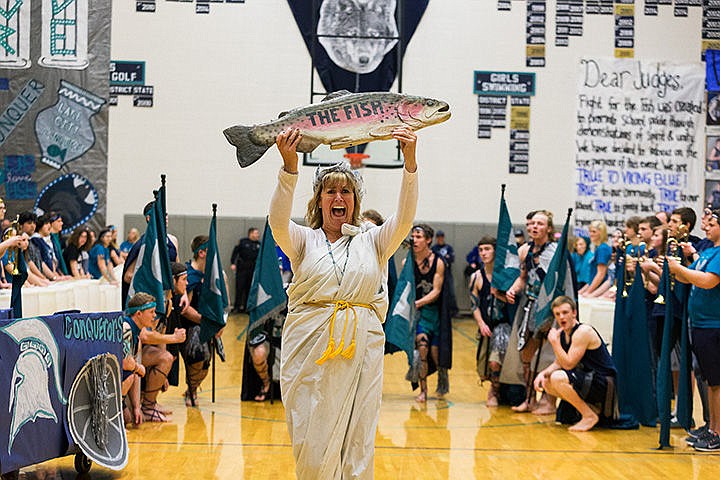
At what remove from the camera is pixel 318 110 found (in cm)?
375

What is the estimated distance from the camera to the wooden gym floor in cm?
607

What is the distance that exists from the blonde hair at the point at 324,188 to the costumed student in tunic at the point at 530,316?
4.62m

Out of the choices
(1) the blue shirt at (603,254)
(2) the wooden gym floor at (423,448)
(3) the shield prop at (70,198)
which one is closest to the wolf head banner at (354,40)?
(3) the shield prop at (70,198)

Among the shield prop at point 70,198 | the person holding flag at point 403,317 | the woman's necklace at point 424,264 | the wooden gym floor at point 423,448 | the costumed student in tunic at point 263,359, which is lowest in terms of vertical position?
the wooden gym floor at point 423,448

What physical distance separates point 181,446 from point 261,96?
1148cm

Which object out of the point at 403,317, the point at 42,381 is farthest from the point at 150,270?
the point at 42,381

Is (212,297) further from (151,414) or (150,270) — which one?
(151,414)

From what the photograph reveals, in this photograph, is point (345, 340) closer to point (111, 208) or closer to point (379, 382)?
point (379, 382)

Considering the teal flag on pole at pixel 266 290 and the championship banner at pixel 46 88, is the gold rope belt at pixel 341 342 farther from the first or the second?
the championship banner at pixel 46 88

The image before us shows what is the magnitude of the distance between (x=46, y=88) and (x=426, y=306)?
685 cm

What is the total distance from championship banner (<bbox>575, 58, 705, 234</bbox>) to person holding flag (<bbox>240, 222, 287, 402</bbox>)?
32.9ft

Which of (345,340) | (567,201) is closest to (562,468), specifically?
(345,340)

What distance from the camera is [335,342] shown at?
12.5ft

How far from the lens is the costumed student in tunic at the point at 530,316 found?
8492 millimetres
